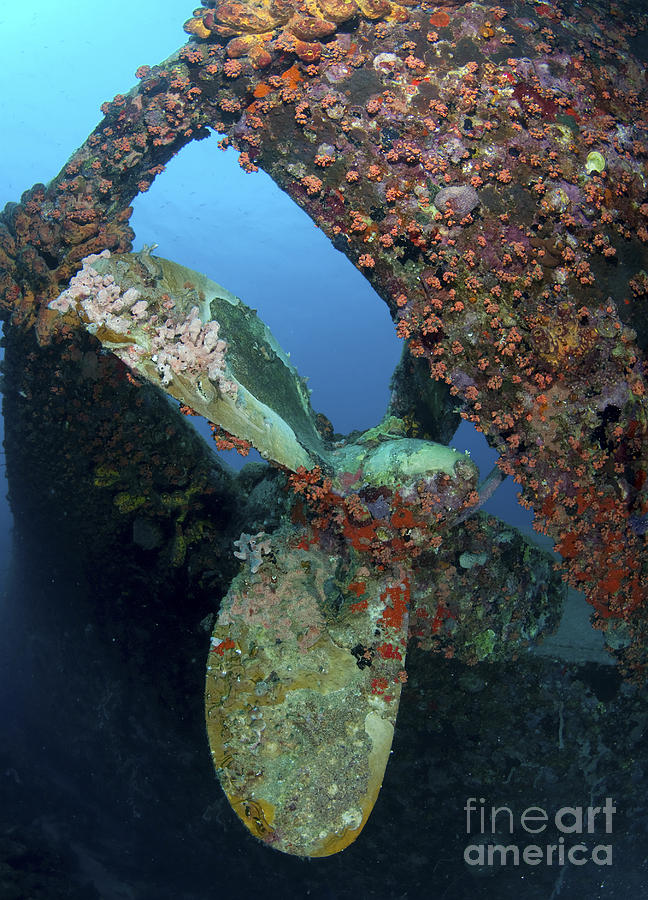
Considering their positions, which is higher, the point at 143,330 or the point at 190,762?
the point at 143,330

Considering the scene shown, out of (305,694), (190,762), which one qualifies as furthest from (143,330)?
(190,762)

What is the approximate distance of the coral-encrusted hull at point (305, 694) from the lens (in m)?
3.90

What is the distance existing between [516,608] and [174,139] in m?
7.32

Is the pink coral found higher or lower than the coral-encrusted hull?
higher

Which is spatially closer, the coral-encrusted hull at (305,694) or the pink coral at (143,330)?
the pink coral at (143,330)

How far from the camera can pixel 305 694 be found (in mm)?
4246

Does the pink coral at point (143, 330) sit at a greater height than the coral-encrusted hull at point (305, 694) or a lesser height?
greater

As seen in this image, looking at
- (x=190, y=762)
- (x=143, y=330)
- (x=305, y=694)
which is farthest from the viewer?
(x=190, y=762)

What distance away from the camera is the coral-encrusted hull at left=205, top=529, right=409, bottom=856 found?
3.90 metres

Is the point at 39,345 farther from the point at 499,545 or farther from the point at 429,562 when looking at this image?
the point at 499,545

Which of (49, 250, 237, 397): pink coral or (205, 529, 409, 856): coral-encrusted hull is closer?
(49, 250, 237, 397): pink coral

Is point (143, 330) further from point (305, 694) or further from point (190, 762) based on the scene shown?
point (190, 762)

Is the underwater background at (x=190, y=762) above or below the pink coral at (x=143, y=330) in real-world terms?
below

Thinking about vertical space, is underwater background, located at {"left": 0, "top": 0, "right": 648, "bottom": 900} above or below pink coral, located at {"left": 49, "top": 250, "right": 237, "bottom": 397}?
below
